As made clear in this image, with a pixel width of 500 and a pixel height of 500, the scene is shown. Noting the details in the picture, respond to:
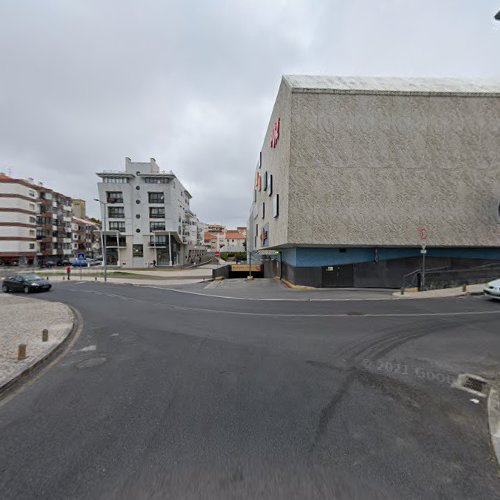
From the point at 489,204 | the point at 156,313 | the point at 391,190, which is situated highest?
the point at 391,190

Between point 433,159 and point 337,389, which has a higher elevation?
point 433,159

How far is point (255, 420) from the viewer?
364 centimetres

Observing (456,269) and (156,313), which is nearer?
(156,313)

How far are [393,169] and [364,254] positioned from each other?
20.9 ft

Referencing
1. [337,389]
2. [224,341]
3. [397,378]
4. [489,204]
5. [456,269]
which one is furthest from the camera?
[456,269]

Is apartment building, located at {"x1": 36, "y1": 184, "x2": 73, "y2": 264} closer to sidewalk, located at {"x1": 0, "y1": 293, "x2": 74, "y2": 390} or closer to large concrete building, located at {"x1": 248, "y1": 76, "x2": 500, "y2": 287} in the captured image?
sidewalk, located at {"x1": 0, "y1": 293, "x2": 74, "y2": 390}

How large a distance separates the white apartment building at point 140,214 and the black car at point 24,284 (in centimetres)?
2779

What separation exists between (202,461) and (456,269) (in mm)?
22102

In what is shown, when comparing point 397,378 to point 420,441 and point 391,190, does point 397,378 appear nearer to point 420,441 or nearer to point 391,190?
point 420,441

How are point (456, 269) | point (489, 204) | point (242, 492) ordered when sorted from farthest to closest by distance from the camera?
1. point (456, 269)
2. point (489, 204)
3. point (242, 492)

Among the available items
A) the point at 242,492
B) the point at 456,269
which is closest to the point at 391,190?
the point at 456,269

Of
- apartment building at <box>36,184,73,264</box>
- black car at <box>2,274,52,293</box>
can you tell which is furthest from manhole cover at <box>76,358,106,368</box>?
apartment building at <box>36,184,73,264</box>

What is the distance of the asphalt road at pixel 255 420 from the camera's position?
2.60 m

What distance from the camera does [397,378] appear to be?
193 inches
